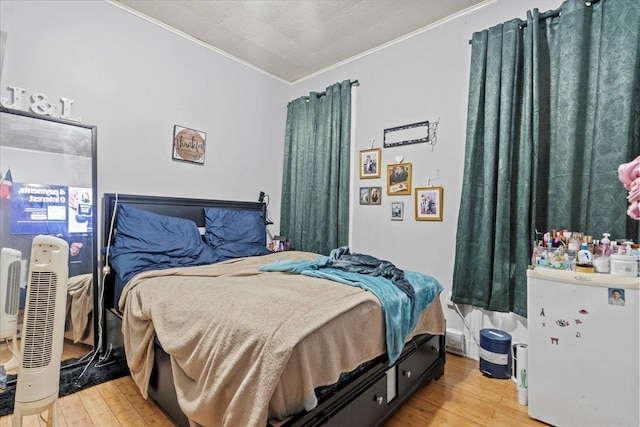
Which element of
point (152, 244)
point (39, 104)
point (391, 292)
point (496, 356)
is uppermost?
point (39, 104)

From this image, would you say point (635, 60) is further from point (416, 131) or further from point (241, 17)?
point (241, 17)

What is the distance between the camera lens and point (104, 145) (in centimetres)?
256

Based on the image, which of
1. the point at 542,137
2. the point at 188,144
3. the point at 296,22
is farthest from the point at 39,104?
the point at 542,137

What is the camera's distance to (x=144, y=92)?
278cm

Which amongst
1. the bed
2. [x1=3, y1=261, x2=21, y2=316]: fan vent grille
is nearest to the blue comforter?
the bed

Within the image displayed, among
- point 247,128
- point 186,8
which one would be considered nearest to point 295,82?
point 247,128

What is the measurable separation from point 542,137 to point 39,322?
2984 millimetres

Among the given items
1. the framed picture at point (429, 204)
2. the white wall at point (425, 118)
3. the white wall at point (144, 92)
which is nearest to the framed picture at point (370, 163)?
the white wall at point (425, 118)

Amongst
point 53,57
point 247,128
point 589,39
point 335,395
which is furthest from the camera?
point 247,128

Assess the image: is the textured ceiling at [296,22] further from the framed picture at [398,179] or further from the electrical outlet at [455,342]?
the electrical outlet at [455,342]

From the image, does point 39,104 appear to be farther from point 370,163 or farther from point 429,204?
point 429,204

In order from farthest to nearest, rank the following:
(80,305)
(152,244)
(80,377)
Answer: (152,244) → (80,305) → (80,377)

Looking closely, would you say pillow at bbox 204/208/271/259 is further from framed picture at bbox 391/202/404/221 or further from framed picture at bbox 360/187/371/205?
framed picture at bbox 391/202/404/221

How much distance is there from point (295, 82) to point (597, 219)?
3.33m
